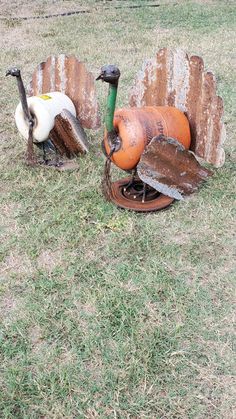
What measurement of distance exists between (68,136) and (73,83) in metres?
0.57

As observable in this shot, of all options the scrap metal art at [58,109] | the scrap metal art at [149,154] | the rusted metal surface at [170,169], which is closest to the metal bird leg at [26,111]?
the scrap metal art at [58,109]

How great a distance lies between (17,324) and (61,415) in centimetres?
65

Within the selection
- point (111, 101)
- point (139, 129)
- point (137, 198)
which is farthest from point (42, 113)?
point (137, 198)

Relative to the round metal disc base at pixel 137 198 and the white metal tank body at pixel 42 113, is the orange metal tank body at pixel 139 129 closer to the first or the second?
the round metal disc base at pixel 137 198

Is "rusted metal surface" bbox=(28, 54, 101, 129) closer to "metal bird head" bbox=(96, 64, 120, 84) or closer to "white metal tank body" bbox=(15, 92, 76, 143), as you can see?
"white metal tank body" bbox=(15, 92, 76, 143)

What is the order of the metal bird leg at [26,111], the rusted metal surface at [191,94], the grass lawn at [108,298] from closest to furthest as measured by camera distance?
the grass lawn at [108,298]
the rusted metal surface at [191,94]
the metal bird leg at [26,111]

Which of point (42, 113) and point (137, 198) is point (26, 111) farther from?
point (137, 198)

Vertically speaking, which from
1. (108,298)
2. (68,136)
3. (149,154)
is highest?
(149,154)

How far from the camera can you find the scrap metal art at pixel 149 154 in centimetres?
350

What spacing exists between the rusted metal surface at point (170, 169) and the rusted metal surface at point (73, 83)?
1074 mm

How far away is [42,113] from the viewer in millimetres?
4043

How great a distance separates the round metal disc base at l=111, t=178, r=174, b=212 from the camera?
3.66 meters

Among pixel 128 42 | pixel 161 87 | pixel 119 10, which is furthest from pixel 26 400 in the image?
pixel 119 10

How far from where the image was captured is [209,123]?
3668mm
